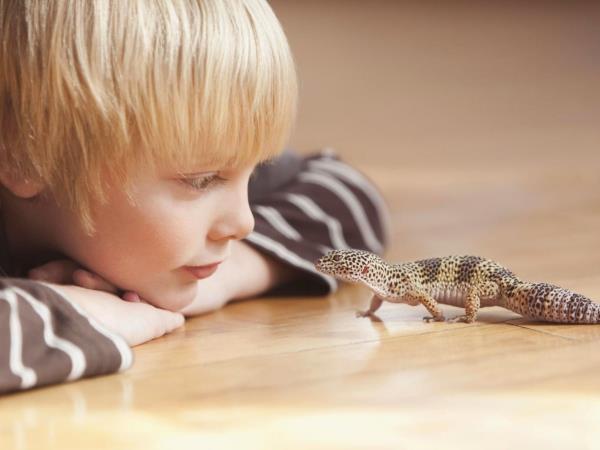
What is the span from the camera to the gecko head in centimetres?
164

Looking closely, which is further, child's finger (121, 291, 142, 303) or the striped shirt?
child's finger (121, 291, 142, 303)

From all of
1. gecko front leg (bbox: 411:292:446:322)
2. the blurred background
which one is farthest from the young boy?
the blurred background

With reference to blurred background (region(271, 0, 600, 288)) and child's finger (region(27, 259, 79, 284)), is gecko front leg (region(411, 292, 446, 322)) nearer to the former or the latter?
child's finger (region(27, 259, 79, 284))

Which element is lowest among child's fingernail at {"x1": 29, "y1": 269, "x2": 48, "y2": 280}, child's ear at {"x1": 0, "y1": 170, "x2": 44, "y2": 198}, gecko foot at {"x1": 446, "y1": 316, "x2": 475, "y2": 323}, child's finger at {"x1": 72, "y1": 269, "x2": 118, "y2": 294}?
child's fingernail at {"x1": 29, "y1": 269, "x2": 48, "y2": 280}

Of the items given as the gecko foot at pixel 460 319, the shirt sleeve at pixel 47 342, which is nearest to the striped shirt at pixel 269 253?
the shirt sleeve at pixel 47 342

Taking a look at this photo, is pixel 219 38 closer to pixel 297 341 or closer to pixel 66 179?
pixel 66 179

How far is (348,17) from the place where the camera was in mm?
4336

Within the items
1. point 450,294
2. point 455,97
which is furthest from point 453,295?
point 455,97

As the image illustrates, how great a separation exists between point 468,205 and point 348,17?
1645 mm

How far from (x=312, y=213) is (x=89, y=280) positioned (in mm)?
656

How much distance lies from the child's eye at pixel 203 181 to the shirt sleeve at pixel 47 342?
228mm

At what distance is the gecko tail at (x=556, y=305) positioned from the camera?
1.54 meters

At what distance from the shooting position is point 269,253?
1935 mm

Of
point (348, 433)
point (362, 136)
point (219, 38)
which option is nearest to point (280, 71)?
point (219, 38)
